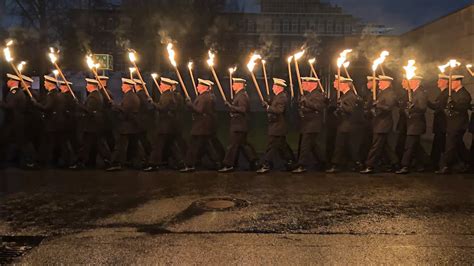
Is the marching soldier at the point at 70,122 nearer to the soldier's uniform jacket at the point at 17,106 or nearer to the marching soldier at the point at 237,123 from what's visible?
the soldier's uniform jacket at the point at 17,106

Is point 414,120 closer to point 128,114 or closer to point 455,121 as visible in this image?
point 455,121

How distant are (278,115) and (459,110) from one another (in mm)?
3319

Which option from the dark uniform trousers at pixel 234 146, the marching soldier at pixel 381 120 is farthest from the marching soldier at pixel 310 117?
the dark uniform trousers at pixel 234 146

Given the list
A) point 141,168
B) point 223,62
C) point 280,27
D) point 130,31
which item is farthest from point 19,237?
point 280,27

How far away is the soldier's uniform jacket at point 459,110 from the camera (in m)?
9.83

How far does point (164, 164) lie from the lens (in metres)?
10.7

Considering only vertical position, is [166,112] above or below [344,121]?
above

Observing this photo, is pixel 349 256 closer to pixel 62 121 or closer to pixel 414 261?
A: pixel 414 261

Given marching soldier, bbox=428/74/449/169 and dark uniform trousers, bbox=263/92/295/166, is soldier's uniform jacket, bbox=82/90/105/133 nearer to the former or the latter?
dark uniform trousers, bbox=263/92/295/166

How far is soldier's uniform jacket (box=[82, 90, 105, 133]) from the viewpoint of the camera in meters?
10.4

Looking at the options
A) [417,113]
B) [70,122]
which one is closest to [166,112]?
[70,122]

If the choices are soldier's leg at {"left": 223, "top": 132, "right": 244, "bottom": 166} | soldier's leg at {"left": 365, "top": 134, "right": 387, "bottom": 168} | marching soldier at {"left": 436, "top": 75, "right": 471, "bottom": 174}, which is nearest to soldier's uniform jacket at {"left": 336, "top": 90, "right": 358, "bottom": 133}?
soldier's leg at {"left": 365, "top": 134, "right": 387, "bottom": 168}

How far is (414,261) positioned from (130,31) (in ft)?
75.9

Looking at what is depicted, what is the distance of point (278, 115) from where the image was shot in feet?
33.3
